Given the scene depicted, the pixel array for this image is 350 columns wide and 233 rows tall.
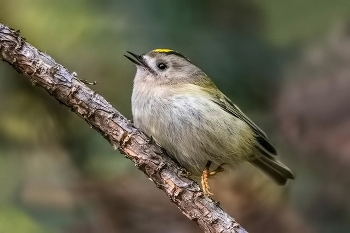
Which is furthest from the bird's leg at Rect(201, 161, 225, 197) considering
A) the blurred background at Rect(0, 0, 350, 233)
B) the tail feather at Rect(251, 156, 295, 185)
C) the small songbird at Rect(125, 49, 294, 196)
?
the tail feather at Rect(251, 156, 295, 185)

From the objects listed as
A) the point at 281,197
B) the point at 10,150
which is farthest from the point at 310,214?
the point at 10,150

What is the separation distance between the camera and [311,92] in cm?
293

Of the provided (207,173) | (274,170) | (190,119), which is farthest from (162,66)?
(274,170)

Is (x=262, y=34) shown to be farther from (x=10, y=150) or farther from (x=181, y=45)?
(x=10, y=150)

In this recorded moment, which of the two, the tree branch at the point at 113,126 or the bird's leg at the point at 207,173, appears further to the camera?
the bird's leg at the point at 207,173

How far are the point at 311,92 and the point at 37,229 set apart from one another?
1.55 meters

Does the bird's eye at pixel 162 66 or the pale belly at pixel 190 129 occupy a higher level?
the bird's eye at pixel 162 66

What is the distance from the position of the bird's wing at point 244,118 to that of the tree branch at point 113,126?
61 cm

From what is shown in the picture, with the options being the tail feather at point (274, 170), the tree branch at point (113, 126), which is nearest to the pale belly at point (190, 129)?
the tree branch at point (113, 126)

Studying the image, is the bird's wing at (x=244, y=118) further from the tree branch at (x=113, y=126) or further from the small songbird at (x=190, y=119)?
the tree branch at (x=113, y=126)

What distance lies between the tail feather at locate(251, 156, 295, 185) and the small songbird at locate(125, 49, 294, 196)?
0.08 meters

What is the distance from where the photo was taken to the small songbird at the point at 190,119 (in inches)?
88.9

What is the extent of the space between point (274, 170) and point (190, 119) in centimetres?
76

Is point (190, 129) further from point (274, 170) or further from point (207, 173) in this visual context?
point (274, 170)
